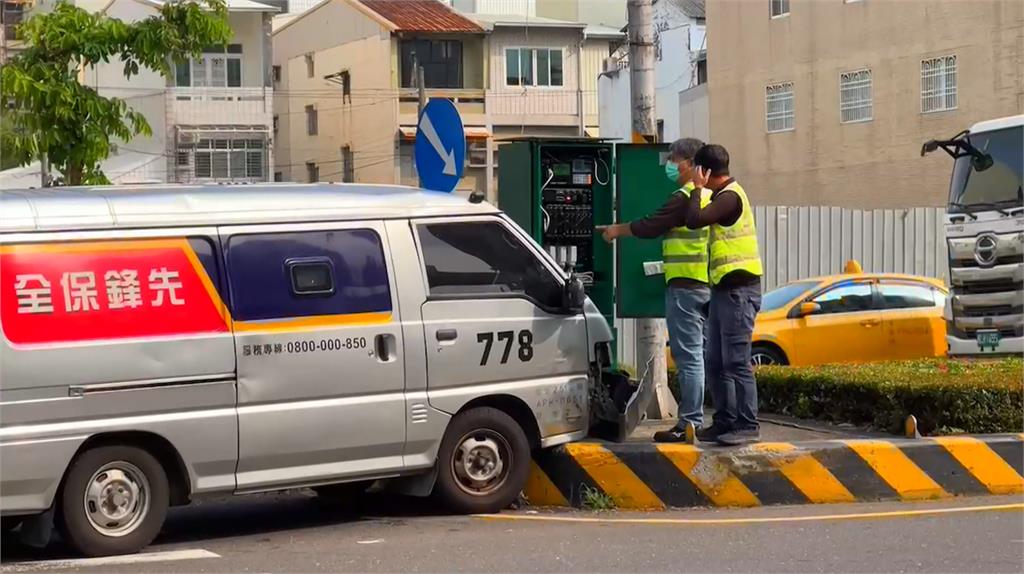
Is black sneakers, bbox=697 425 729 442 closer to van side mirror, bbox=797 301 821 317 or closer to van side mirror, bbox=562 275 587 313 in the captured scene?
van side mirror, bbox=562 275 587 313

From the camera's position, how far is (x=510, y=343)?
876 centimetres

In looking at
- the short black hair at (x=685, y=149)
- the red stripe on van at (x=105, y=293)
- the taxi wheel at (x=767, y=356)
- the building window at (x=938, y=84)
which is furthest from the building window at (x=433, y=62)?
the red stripe on van at (x=105, y=293)

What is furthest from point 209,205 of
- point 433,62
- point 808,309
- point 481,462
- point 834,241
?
point 433,62

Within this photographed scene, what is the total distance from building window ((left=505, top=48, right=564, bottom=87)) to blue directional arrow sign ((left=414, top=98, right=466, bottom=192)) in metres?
41.7

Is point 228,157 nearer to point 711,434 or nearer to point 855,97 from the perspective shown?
point 855,97

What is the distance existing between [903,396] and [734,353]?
1363 mm

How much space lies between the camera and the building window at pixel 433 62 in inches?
2024

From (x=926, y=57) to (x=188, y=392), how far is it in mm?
28435

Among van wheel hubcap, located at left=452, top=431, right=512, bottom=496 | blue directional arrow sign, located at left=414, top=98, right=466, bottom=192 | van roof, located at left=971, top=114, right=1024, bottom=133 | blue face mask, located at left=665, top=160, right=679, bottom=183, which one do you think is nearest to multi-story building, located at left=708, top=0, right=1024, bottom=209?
van roof, located at left=971, top=114, right=1024, bottom=133

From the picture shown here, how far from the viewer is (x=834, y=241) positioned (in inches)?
851

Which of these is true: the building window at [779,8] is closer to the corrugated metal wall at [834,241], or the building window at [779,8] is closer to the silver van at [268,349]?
the corrugated metal wall at [834,241]

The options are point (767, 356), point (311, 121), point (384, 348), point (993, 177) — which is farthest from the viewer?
point (311, 121)

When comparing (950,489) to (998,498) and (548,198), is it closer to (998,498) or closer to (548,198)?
(998,498)

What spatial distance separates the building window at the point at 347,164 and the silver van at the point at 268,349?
4457cm
